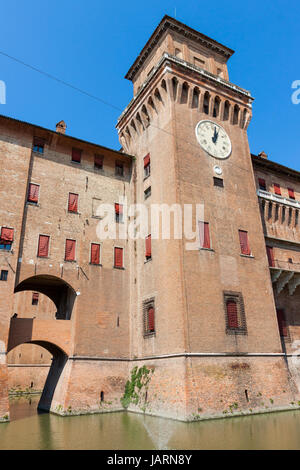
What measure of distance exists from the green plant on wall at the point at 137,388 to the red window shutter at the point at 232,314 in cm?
546

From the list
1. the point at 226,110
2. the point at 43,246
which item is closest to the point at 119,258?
the point at 43,246

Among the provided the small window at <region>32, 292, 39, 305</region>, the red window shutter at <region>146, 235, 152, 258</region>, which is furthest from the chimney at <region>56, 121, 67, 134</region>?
the small window at <region>32, 292, 39, 305</region>

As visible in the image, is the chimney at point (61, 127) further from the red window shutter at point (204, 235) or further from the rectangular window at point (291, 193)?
the rectangular window at point (291, 193)

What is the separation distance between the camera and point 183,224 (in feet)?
71.8

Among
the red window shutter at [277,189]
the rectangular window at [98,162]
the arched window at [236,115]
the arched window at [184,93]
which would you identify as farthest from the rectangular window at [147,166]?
the red window shutter at [277,189]

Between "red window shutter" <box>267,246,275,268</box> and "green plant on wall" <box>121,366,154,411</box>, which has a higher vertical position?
"red window shutter" <box>267,246,275,268</box>

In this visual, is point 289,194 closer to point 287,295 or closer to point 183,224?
point 287,295

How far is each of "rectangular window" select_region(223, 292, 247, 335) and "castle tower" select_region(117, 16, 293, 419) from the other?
61mm

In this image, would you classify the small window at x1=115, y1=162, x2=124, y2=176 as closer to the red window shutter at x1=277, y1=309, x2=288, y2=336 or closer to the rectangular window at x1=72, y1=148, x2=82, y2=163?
the rectangular window at x1=72, y1=148, x2=82, y2=163

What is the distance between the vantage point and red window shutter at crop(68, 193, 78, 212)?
24.7m

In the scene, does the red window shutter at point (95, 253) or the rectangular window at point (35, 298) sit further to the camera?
the rectangular window at point (35, 298)

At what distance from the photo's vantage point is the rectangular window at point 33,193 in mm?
23375
